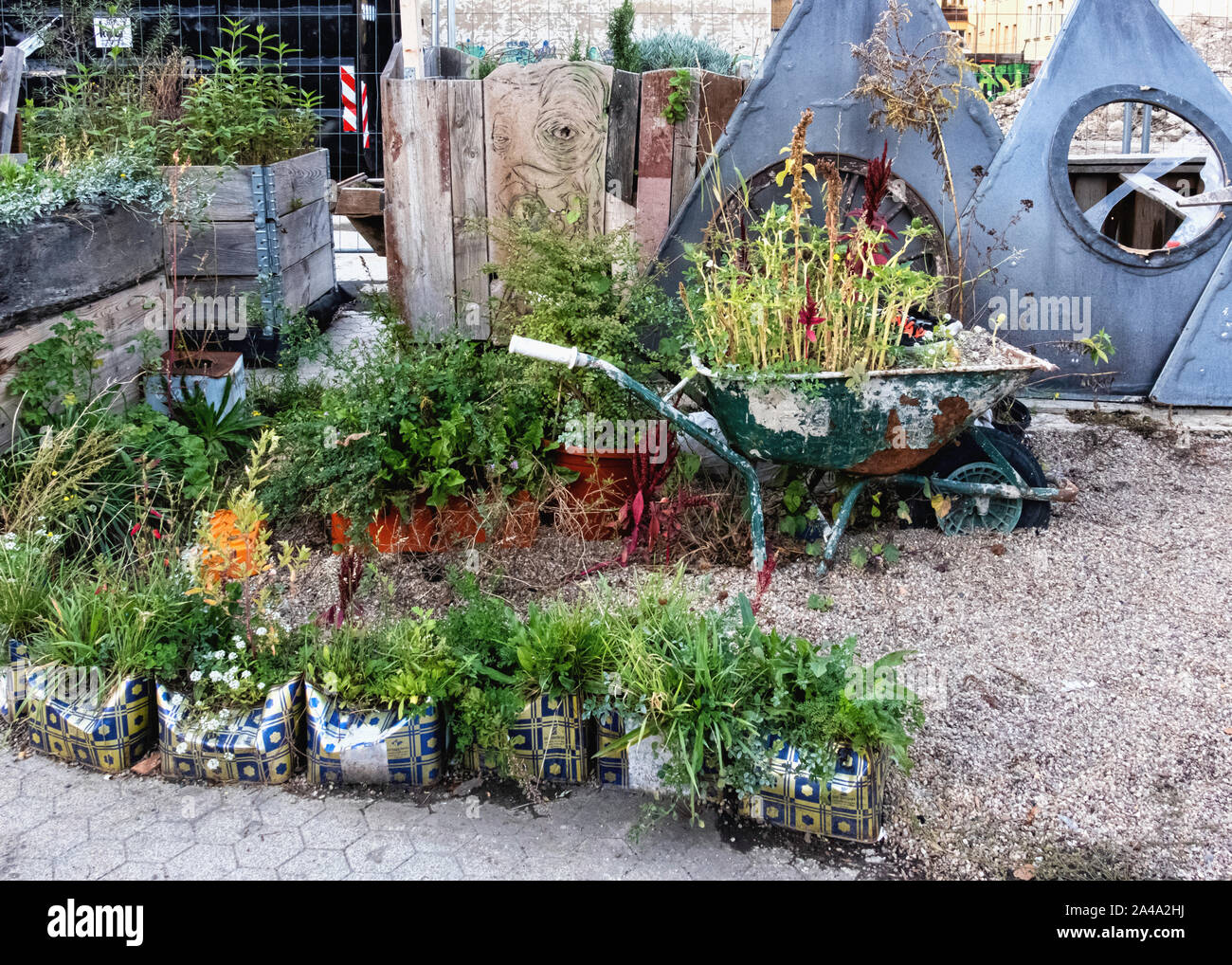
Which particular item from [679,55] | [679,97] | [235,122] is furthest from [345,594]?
[679,55]

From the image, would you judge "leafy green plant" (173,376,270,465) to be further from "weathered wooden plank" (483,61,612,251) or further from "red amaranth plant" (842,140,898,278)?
"red amaranth plant" (842,140,898,278)

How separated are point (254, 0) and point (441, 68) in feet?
18.4

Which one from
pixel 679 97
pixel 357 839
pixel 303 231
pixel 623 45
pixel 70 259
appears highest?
pixel 623 45

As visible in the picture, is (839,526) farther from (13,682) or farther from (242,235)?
(242,235)

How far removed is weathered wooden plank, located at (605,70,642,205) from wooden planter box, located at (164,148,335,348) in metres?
2.01

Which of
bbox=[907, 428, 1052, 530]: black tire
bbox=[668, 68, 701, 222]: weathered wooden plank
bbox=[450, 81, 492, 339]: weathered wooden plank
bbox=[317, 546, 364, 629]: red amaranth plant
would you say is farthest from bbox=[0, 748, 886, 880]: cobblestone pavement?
bbox=[668, 68, 701, 222]: weathered wooden plank

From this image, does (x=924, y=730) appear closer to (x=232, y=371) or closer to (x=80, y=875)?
(x=80, y=875)

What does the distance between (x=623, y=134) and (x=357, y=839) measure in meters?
3.76

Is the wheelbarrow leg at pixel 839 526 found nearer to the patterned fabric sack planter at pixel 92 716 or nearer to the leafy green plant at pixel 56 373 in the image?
the patterned fabric sack planter at pixel 92 716

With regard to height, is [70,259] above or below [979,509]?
above

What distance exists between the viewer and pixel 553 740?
3090 millimetres

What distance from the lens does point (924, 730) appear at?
128 inches

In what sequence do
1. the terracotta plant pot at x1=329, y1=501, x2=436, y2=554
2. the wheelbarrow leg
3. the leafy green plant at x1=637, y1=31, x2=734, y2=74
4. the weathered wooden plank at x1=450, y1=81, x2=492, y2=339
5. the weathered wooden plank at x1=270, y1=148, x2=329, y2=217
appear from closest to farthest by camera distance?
the wheelbarrow leg < the terracotta plant pot at x1=329, y1=501, x2=436, y2=554 < the weathered wooden plank at x1=450, y1=81, x2=492, y2=339 < the weathered wooden plank at x1=270, y1=148, x2=329, y2=217 < the leafy green plant at x1=637, y1=31, x2=734, y2=74

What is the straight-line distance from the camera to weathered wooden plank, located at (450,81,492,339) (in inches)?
215
